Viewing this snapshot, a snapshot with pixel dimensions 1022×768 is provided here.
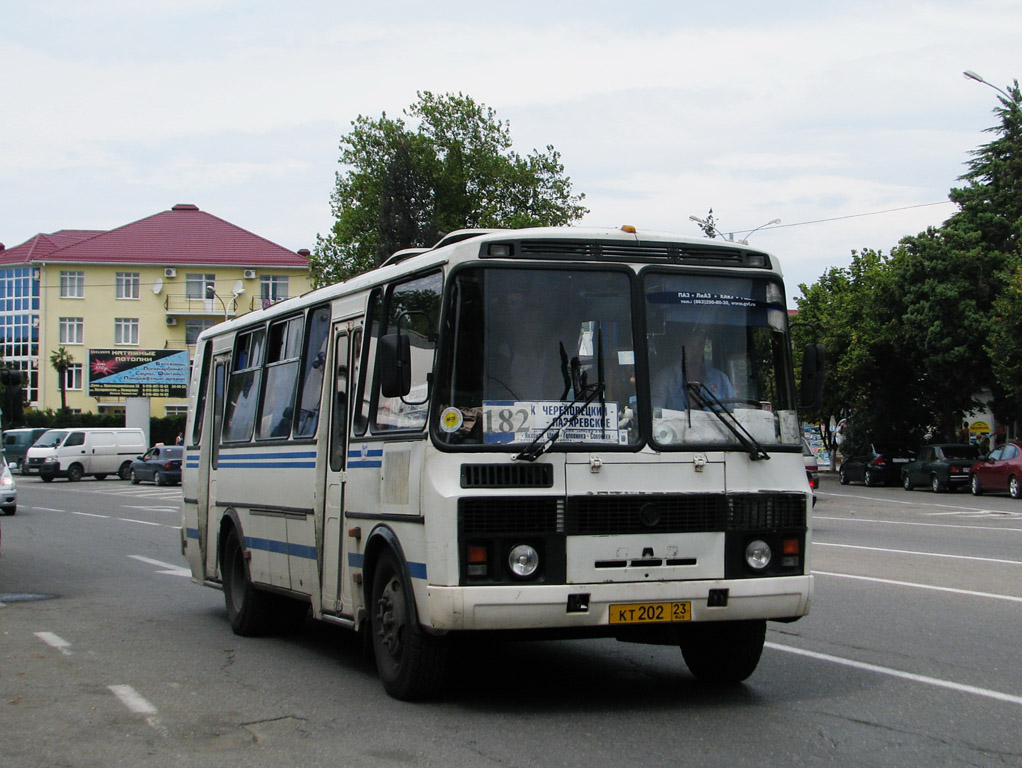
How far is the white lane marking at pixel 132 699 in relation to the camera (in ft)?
26.1

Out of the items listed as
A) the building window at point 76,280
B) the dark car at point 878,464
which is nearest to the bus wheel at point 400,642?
the dark car at point 878,464

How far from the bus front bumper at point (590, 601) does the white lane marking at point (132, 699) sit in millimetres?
1856

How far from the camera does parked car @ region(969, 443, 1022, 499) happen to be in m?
34.8

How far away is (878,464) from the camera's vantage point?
46.1 meters

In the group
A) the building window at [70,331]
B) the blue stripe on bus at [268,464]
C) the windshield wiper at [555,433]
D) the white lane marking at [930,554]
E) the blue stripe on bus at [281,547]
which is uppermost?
the building window at [70,331]

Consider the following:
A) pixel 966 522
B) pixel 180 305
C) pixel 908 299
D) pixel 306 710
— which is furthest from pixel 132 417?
pixel 306 710

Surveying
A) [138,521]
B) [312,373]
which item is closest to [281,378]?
[312,373]

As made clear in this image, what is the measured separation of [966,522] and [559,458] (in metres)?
19.4

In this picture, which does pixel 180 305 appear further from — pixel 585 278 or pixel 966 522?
pixel 585 278

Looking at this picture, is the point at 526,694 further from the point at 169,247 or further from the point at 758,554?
the point at 169,247

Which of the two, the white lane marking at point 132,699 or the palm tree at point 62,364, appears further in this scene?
the palm tree at point 62,364

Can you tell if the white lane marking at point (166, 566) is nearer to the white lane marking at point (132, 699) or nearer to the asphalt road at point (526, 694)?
the asphalt road at point (526, 694)

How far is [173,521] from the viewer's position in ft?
92.4

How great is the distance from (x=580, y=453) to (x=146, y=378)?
7238cm
